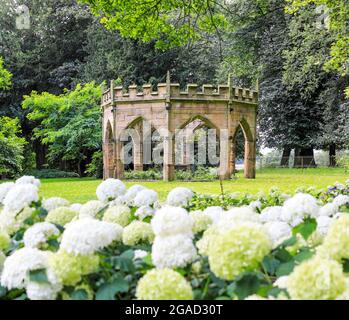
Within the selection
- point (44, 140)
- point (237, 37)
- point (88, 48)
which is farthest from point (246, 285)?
point (88, 48)

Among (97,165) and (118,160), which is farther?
(97,165)

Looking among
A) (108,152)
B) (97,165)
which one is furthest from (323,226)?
(97,165)

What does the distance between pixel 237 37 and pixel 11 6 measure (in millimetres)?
16841

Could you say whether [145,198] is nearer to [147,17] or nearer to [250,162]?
[147,17]

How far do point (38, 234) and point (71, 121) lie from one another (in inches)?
1076

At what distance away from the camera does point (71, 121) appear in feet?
94.4

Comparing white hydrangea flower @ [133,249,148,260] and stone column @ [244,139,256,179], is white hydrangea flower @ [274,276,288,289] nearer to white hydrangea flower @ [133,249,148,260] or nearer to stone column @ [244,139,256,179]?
white hydrangea flower @ [133,249,148,260]

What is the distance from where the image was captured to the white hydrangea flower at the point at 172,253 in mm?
1765

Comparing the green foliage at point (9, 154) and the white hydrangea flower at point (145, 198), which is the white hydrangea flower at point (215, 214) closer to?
the white hydrangea flower at point (145, 198)

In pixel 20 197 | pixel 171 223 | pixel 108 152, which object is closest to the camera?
pixel 171 223

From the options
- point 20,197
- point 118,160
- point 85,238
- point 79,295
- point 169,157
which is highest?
point 169,157

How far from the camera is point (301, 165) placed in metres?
30.3

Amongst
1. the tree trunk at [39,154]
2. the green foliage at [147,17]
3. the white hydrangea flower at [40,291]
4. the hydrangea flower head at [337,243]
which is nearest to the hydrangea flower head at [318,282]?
the hydrangea flower head at [337,243]

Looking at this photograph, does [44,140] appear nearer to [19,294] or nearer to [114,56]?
[114,56]
